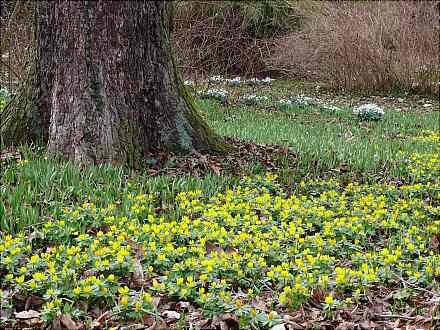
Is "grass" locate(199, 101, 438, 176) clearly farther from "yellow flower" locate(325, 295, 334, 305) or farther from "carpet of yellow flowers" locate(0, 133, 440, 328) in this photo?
"yellow flower" locate(325, 295, 334, 305)

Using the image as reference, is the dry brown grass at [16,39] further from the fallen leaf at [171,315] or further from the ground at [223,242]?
the fallen leaf at [171,315]

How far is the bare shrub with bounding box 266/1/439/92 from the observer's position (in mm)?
15523

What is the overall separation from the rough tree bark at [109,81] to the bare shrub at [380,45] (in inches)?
434

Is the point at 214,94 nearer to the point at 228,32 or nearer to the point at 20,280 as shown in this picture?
the point at 228,32

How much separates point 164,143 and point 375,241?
7.87ft

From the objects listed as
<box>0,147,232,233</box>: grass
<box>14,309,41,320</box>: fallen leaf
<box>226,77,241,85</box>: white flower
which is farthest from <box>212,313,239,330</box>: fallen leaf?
<box>226,77,241,85</box>: white flower

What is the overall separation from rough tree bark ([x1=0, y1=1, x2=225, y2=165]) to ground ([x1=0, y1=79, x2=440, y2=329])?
251 millimetres

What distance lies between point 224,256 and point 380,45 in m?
13.4

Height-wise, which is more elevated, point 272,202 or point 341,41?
point 341,41

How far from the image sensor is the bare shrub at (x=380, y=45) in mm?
15523

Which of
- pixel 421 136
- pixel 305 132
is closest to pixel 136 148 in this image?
pixel 305 132

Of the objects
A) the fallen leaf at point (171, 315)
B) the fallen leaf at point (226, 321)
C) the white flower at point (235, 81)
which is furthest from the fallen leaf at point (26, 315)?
the white flower at point (235, 81)

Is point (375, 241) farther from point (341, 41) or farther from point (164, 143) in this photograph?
point (341, 41)

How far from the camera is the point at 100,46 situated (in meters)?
5.18
